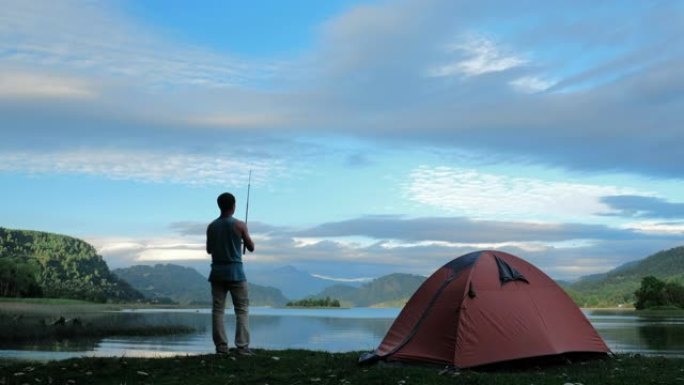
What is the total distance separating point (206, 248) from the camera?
53.1 feet

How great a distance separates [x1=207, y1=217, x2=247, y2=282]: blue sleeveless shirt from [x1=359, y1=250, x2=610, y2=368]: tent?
379 centimetres

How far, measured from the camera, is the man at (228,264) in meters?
15.7

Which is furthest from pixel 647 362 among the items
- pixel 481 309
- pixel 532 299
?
pixel 481 309

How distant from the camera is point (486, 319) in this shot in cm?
1608

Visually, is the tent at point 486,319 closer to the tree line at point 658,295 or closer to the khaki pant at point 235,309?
A: the khaki pant at point 235,309

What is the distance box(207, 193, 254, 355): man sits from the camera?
1574cm

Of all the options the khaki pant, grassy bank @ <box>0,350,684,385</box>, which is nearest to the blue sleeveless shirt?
the khaki pant

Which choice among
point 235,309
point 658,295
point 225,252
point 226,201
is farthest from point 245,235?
point 658,295

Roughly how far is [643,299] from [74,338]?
138 metres

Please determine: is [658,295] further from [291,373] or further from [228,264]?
[291,373]

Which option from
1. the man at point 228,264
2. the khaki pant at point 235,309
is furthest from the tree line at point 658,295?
the man at point 228,264

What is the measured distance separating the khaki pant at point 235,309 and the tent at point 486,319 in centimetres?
295

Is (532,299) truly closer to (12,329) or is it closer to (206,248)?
(206,248)

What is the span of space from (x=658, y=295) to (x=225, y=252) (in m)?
147
